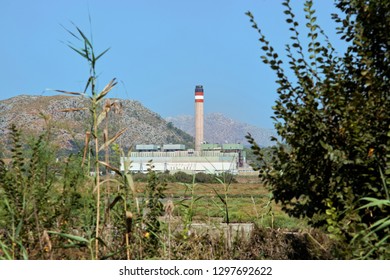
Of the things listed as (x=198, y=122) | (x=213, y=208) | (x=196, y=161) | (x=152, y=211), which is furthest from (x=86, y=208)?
(x=198, y=122)

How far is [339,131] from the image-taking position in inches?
189

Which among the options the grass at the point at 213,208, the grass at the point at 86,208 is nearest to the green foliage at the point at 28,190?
the grass at the point at 86,208

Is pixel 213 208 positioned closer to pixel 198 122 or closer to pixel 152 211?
pixel 152 211

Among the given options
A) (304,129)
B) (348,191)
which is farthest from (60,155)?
(348,191)

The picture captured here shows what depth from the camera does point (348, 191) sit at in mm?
4422

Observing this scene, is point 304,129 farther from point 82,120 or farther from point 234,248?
point 82,120

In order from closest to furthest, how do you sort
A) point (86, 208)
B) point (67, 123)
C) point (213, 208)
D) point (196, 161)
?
point (86, 208), point (67, 123), point (213, 208), point (196, 161)

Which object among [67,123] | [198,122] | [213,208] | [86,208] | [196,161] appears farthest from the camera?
[198,122]

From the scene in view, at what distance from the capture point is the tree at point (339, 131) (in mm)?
4586

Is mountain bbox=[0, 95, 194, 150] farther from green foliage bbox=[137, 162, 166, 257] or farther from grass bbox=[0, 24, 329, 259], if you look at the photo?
green foliage bbox=[137, 162, 166, 257]

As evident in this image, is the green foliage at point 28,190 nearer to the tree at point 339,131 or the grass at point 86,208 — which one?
the grass at point 86,208

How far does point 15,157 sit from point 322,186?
247cm

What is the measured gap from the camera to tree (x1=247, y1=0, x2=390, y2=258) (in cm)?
459

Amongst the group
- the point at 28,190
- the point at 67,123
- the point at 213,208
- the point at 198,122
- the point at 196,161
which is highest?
the point at 198,122
